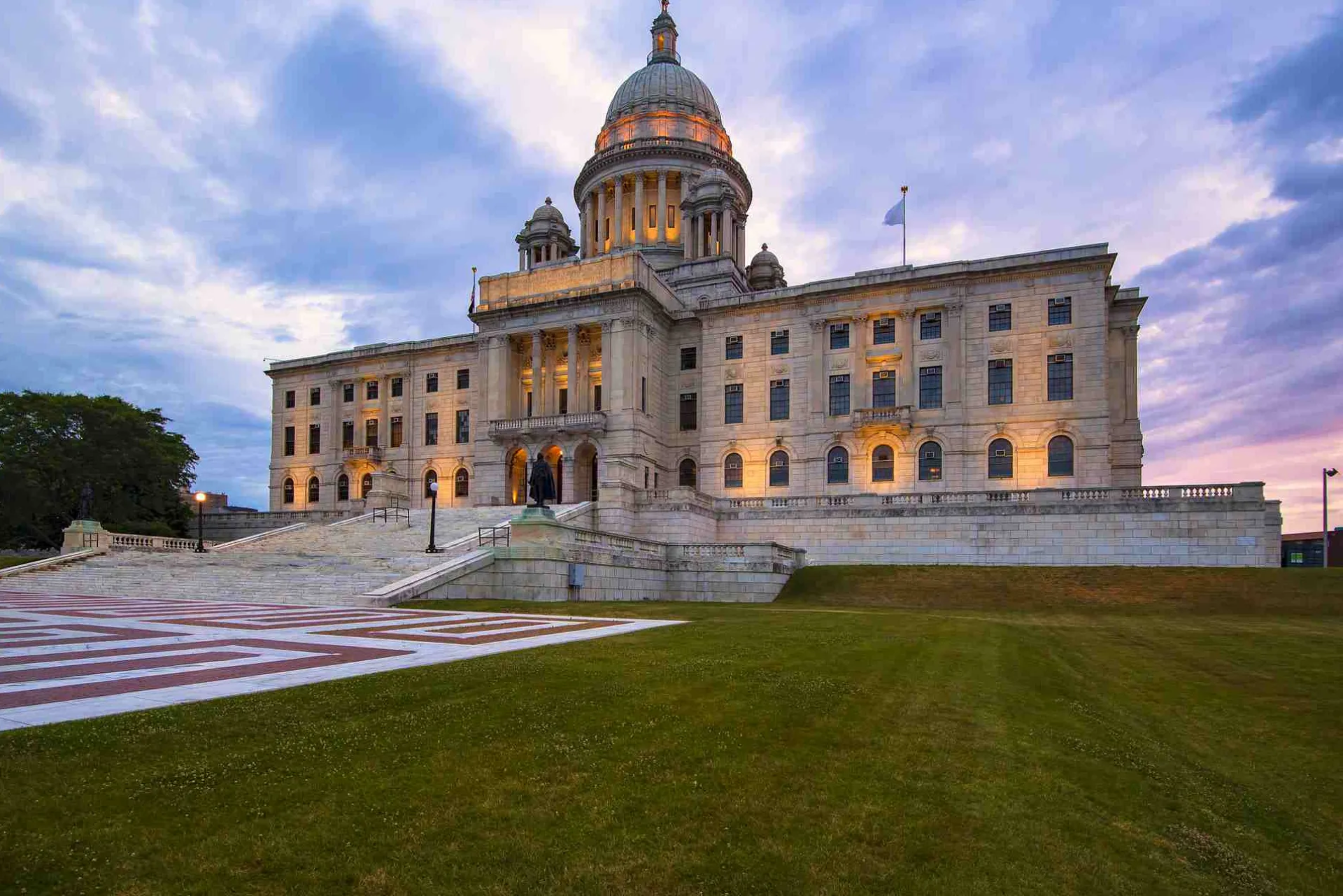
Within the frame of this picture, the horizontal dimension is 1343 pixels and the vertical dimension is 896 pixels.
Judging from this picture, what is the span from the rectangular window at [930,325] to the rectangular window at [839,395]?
559 centimetres

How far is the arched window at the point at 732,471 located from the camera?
55969 mm

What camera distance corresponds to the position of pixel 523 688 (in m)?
9.25

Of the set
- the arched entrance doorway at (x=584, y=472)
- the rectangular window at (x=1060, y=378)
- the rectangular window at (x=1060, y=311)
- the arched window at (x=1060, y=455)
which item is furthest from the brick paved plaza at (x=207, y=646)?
the rectangular window at (x=1060, y=311)

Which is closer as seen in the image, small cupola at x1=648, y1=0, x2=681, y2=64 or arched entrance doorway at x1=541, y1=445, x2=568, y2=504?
arched entrance doorway at x1=541, y1=445, x2=568, y2=504

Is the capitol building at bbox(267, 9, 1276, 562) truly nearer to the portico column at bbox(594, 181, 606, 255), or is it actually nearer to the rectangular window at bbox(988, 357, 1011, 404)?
the rectangular window at bbox(988, 357, 1011, 404)

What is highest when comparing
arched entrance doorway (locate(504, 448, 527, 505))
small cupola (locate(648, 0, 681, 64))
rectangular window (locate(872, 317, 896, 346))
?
small cupola (locate(648, 0, 681, 64))

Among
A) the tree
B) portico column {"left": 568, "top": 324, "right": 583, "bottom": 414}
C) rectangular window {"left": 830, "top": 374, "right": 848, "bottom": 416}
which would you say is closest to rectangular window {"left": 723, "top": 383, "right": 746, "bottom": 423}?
rectangular window {"left": 830, "top": 374, "right": 848, "bottom": 416}

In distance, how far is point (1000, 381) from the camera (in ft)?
163

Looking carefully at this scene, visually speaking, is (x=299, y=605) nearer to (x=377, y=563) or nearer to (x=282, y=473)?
(x=377, y=563)

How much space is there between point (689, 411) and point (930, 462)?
1763 cm


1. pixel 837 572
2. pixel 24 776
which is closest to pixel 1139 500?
pixel 837 572

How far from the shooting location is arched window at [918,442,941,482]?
5050 cm

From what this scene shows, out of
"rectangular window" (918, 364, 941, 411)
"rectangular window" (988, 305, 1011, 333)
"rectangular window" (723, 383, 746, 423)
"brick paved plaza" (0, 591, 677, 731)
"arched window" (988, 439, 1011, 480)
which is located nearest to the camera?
"brick paved plaza" (0, 591, 677, 731)

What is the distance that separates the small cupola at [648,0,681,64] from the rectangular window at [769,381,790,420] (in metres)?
49.9
